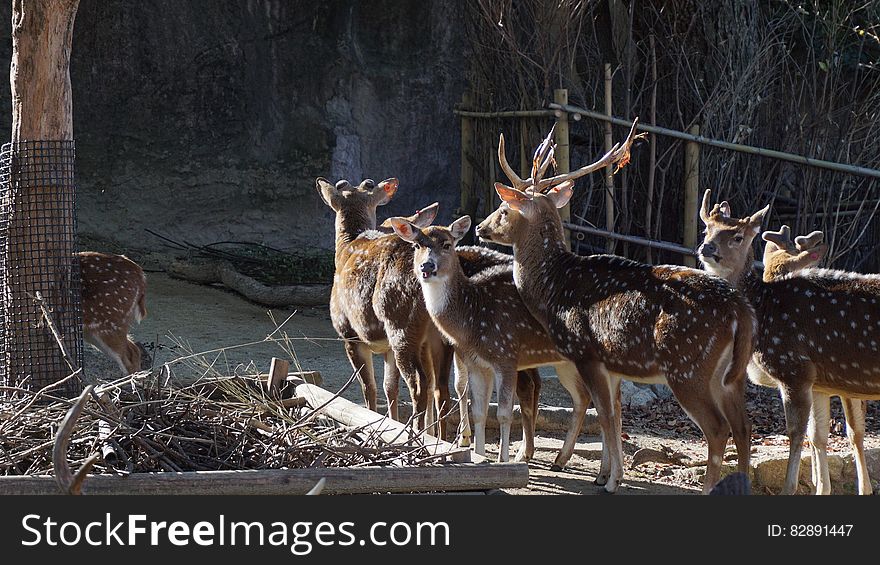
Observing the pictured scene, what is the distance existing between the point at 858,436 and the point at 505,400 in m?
2.02

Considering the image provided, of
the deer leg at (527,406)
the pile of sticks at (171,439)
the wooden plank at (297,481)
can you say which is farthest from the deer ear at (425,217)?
the wooden plank at (297,481)

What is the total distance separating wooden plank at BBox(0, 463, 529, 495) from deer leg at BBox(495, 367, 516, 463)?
174 centimetres

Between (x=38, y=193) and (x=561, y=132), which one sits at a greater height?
(x=561, y=132)

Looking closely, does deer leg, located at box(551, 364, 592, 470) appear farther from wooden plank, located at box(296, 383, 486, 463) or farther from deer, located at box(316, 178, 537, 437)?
wooden plank, located at box(296, 383, 486, 463)

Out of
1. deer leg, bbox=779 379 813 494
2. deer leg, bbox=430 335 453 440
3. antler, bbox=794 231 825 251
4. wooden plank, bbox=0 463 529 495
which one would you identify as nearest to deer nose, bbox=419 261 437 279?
deer leg, bbox=430 335 453 440

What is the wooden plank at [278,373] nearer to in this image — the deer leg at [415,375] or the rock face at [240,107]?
the deer leg at [415,375]

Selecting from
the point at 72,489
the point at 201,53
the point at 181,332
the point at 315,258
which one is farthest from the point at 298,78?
the point at 72,489

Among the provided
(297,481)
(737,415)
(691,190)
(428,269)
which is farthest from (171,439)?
(691,190)

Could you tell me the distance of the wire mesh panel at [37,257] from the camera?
689 cm

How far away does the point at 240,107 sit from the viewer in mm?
13508

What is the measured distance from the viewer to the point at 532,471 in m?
7.15

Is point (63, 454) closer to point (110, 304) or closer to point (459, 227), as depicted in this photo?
point (459, 227)

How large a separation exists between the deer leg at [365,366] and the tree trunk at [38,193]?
1.86m

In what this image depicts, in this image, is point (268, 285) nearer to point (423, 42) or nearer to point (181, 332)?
point (181, 332)
